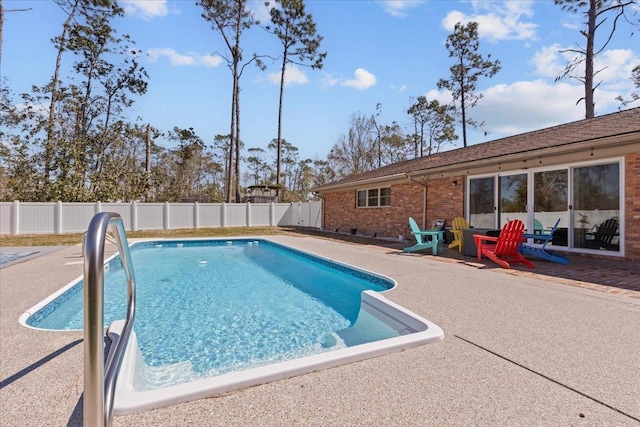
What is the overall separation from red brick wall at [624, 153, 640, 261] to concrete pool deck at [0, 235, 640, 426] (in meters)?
3.73

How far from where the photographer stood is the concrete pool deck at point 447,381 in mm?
1762

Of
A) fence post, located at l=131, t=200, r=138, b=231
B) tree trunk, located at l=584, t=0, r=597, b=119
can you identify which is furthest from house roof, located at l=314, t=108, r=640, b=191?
fence post, located at l=131, t=200, r=138, b=231

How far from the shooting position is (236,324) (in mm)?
4512

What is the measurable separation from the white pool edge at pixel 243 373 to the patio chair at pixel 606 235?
6.24 meters

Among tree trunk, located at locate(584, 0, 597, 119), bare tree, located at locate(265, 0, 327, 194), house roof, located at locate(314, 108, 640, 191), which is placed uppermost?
bare tree, located at locate(265, 0, 327, 194)

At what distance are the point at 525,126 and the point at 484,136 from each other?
132 inches

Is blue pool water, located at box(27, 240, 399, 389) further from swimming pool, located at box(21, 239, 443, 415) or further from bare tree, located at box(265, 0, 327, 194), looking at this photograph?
bare tree, located at box(265, 0, 327, 194)

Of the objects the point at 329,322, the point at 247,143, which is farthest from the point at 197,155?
the point at 329,322

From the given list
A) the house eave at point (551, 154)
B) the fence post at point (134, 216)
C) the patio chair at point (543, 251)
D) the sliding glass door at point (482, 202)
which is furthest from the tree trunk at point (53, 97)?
the patio chair at point (543, 251)

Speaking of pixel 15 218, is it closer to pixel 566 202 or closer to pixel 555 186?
pixel 555 186

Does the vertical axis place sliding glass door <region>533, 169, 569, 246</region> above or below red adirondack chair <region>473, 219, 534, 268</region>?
above

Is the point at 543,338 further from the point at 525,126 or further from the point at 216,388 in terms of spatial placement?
the point at 525,126

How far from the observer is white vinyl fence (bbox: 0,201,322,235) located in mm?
14945

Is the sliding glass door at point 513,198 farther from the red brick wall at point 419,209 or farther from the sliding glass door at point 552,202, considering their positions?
the red brick wall at point 419,209
